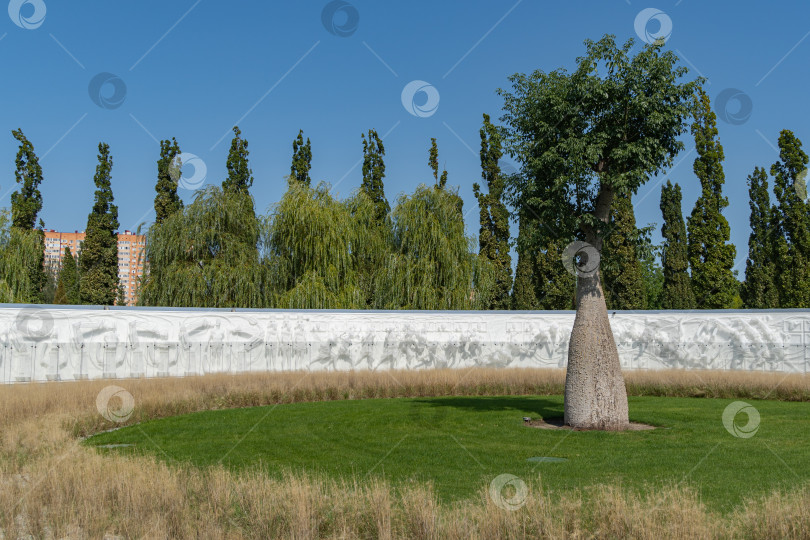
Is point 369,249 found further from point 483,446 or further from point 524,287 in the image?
point 483,446

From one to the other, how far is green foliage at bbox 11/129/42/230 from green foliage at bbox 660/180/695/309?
41468 mm

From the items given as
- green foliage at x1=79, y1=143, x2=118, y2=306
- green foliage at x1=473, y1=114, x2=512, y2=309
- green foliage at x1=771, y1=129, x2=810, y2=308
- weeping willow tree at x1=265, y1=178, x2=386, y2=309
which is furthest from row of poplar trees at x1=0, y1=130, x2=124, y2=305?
green foliage at x1=771, y1=129, x2=810, y2=308

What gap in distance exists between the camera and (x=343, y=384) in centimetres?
2117

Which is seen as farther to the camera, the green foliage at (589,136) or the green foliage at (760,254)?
the green foliage at (760,254)

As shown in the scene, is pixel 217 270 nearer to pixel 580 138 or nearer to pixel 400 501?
pixel 580 138

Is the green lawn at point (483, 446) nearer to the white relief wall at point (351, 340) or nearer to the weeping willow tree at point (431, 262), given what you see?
the white relief wall at point (351, 340)

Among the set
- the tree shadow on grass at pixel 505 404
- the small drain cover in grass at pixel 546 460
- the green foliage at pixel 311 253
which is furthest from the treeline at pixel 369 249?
the small drain cover in grass at pixel 546 460

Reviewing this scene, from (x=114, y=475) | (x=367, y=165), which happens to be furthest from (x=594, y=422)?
(x=367, y=165)

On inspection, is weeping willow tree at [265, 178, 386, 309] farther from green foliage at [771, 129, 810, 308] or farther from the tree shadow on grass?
green foliage at [771, 129, 810, 308]

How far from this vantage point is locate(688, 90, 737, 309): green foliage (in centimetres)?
4544

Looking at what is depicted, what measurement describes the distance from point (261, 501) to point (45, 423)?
7.89 metres

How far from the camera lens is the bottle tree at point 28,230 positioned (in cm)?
3984

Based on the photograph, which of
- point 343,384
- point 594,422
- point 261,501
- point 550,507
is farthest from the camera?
point 343,384

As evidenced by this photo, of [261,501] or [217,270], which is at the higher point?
[217,270]
